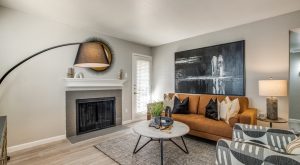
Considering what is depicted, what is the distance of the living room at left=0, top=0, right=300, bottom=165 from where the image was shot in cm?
252

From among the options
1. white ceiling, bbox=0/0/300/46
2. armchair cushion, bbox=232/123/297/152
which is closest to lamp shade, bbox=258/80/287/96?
armchair cushion, bbox=232/123/297/152

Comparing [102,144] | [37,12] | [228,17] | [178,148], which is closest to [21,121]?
[102,144]

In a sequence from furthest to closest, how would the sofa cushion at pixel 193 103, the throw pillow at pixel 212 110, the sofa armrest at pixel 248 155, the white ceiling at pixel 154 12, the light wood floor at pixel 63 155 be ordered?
the sofa cushion at pixel 193 103
the throw pillow at pixel 212 110
the white ceiling at pixel 154 12
the light wood floor at pixel 63 155
the sofa armrest at pixel 248 155

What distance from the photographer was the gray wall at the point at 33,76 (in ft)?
8.84

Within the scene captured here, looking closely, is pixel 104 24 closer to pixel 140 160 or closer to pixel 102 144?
pixel 102 144

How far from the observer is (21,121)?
281 centimetres

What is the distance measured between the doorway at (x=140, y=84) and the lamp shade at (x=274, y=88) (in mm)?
3266

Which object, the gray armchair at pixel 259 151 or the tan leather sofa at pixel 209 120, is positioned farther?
the tan leather sofa at pixel 209 120

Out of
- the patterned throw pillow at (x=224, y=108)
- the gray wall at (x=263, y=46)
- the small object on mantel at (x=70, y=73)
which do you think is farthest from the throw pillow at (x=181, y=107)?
the small object on mantel at (x=70, y=73)

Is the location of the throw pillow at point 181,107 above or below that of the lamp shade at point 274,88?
below

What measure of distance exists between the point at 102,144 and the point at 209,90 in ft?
9.33

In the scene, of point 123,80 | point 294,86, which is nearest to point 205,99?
point 294,86

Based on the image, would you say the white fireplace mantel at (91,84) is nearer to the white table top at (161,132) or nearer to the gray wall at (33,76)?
the gray wall at (33,76)

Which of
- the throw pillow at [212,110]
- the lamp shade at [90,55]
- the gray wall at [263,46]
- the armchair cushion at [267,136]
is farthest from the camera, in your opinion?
the throw pillow at [212,110]
